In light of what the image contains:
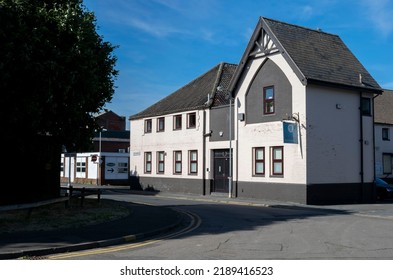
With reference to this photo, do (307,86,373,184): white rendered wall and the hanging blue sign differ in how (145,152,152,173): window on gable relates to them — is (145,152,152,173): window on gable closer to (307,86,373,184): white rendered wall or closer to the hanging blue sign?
the hanging blue sign

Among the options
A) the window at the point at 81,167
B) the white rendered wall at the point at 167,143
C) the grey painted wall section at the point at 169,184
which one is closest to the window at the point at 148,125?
the white rendered wall at the point at 167,143

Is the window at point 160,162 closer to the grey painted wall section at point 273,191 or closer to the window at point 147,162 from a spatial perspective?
the window at point 147,162

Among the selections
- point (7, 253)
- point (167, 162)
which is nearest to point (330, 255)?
point (7, 253)

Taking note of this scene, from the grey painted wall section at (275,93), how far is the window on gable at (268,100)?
0.65 feet

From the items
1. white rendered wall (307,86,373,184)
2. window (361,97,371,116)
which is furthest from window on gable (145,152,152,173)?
window (361,97,371,116)

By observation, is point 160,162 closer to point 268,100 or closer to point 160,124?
point 160,124

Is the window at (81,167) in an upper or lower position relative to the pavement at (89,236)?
upper

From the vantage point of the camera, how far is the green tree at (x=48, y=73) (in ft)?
47.4

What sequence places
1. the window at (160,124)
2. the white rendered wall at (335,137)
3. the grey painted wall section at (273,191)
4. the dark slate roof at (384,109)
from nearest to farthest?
the grey painted wall section at (273,191) → the white rendered wall at (335,137) → the window at (160,124) → the dark slate roof at (384,109)

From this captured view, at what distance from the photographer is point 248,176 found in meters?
27.6

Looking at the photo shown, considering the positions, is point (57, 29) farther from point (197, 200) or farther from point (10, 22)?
point (197, 200)

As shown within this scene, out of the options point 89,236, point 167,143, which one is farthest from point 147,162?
point 89,236

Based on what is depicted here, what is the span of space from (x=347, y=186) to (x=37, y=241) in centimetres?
1937

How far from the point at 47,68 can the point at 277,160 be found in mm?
14933
